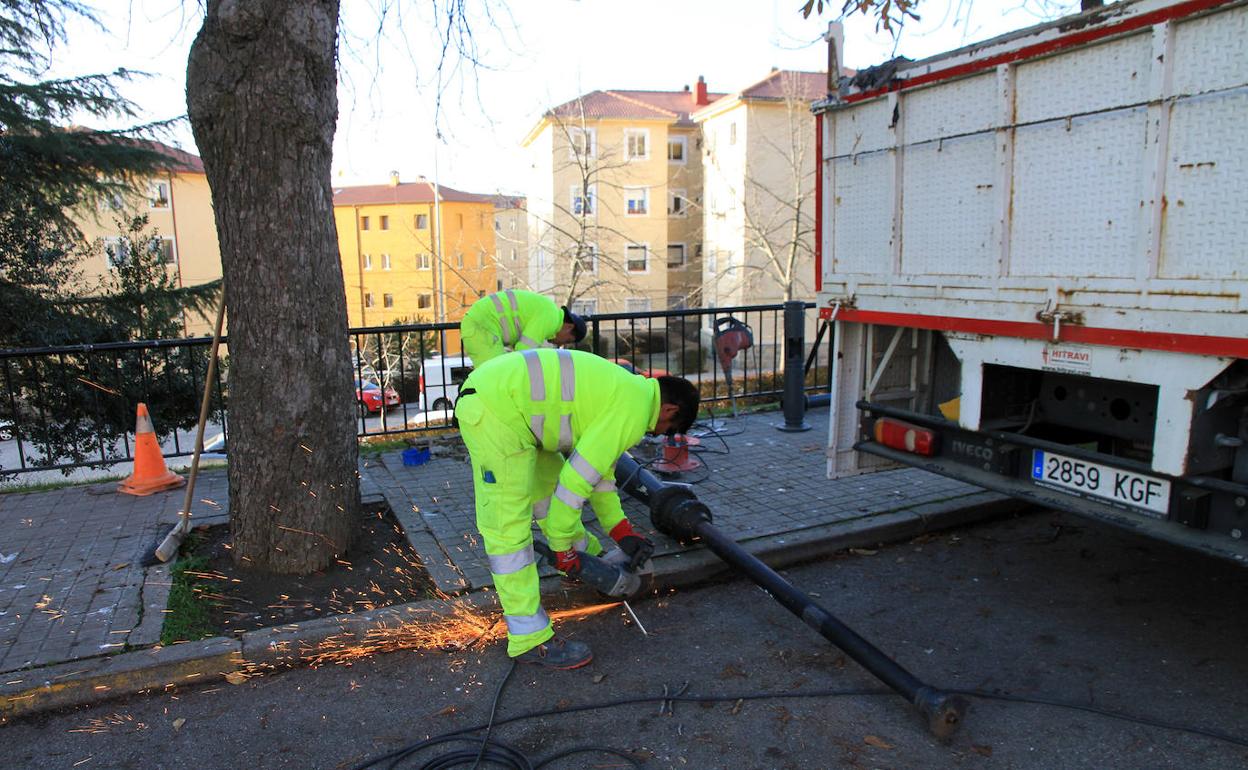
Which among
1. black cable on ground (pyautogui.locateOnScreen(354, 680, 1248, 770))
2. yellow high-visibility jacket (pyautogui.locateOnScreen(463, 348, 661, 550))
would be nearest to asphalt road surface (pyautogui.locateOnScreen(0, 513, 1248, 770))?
black cable on ground (pyautogui.locateOnScreen(354, 680, 1248, 770))

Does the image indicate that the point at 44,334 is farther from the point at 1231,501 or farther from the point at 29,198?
the point at 1231,501

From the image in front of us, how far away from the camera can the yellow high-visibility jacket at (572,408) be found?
338cm

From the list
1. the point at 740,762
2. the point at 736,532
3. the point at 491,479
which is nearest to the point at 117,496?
the point at 491,479

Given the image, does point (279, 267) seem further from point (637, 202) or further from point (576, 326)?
point (637, 202)

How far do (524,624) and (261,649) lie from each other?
1.23m

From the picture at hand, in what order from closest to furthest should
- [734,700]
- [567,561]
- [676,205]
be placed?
[734,700]
[567,561]
[676,205]

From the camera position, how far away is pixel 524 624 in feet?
11.7

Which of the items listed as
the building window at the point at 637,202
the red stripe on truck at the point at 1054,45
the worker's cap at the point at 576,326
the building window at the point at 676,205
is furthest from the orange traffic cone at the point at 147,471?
the building window at the point at 676,205

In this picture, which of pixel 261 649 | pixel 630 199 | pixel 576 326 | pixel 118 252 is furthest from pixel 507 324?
pixel 630 199

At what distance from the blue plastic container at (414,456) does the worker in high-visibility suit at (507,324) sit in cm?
135

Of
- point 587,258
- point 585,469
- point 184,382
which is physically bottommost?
point 184,382

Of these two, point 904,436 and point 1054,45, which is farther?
point 904,436

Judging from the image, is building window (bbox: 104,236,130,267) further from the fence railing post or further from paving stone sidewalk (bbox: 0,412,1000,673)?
Answer: the fence railing post

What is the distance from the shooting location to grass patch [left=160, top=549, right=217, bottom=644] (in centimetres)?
373
